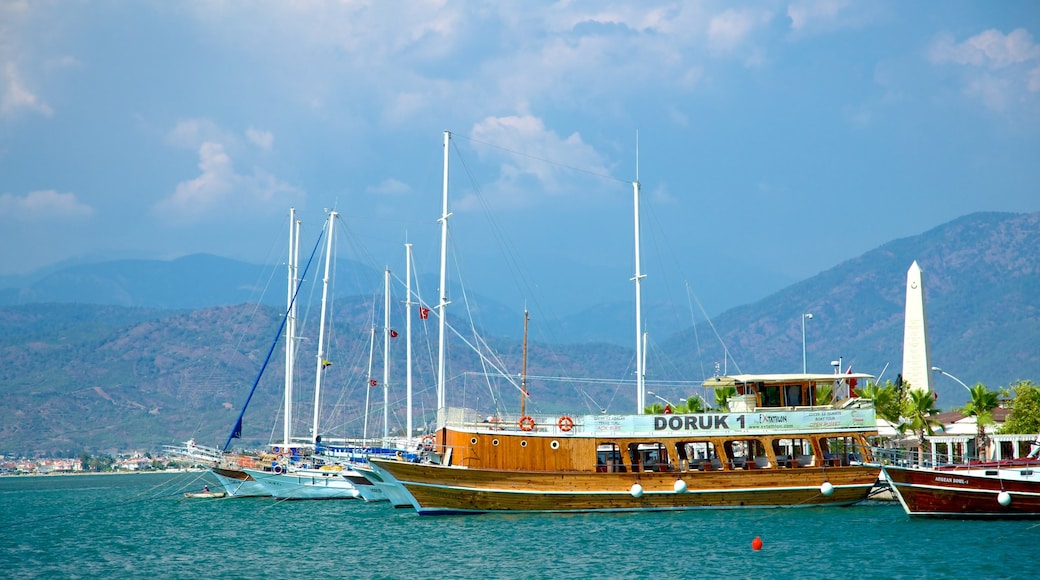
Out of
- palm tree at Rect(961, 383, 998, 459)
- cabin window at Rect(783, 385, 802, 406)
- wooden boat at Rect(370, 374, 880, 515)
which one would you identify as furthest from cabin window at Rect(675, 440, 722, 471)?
palm tree at Rect(961, 383, 998, 459)

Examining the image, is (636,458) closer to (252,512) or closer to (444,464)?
(444,464)

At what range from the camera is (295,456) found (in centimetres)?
6731

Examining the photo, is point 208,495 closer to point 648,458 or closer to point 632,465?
point 648,458

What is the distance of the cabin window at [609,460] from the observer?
48.8 meters

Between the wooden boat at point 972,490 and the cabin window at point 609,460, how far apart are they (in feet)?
36.2

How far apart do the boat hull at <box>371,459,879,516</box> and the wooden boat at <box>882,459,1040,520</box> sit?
598 centimetres

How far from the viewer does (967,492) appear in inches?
1644

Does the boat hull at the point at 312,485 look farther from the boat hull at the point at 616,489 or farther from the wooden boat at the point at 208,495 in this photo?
the boat hull at the point at 616,489

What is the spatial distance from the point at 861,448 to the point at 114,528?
3419 centimetres

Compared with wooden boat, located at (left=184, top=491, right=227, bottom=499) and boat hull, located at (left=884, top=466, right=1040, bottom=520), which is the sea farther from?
wooden boat, located at (left=184, top=491, right=227, bottom=499)

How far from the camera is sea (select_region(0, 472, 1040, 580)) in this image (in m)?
35.2

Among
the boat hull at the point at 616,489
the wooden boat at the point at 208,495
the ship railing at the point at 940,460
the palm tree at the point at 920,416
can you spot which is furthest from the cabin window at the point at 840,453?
the wooden boat at the point at 208,495

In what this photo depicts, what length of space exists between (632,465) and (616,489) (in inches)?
49.4

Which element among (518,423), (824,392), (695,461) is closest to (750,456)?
(695,461)
